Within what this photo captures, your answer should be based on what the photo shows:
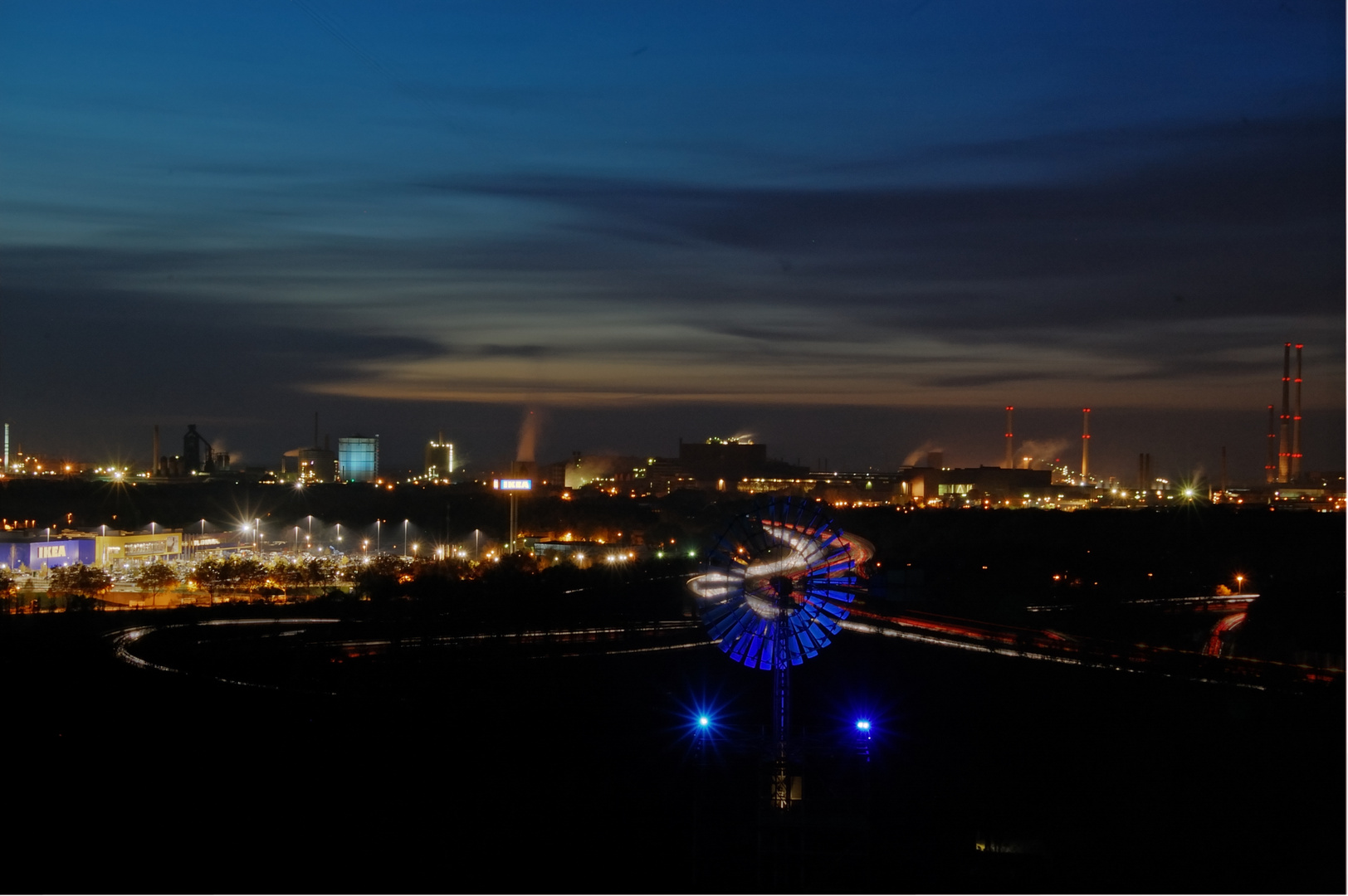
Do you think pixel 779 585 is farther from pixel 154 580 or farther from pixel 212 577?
pixel 154 580

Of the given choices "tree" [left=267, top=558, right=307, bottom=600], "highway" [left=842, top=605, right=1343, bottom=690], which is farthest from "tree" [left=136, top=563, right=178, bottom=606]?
"highway" [left=842, top=605, right=1343, bottom=690]

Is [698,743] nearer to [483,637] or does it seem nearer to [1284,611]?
[483,637]

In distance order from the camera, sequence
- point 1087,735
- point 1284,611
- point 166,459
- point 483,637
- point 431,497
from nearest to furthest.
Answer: point 1087,735 → point 483,637 → point 1284,611 → point 431,497 → point 166,459

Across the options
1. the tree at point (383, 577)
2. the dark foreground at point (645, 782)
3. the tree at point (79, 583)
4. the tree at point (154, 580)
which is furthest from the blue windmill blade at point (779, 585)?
the tree at point (154, 580)

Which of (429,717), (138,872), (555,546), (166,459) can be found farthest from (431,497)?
(138,872)

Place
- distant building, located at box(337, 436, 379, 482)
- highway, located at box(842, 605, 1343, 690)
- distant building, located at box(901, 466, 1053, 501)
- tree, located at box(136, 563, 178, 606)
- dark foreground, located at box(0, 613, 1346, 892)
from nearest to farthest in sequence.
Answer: dark foreground, located at box(0, 613, 1346, 892)
highway, located at box(842, 605, 1343, 690)
tree, located at box(136, 563, 178, 606)
distant building, located at box(901, 466, 1053, 501)
distant building, located at box(337, 436, 379, 482)

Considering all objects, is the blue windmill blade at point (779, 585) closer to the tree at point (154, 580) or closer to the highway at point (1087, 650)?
the highway at point (1087, 650)

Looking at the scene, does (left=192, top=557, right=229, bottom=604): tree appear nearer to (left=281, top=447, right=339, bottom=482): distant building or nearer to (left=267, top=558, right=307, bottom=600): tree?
(left=267, top=558, right=307, bottom=600): tree
